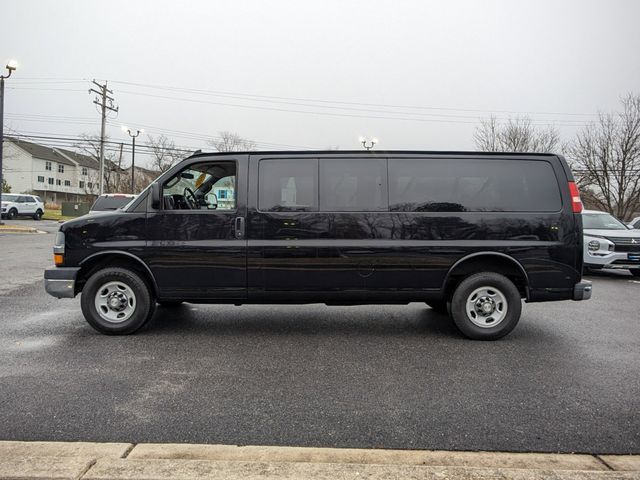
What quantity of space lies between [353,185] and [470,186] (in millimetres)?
1358

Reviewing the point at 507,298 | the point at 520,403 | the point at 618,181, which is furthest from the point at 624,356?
the point at 618,181

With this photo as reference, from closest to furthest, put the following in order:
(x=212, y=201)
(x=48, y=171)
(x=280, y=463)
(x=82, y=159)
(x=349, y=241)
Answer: (x=280, y=463)
(x=349, y=241)
(x=212, y=201)
(x=48, y=171)
(x=82, y=159)

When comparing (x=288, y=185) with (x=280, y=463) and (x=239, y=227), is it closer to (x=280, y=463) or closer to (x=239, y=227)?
(x=239, y=227)

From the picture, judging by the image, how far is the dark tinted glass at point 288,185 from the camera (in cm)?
530

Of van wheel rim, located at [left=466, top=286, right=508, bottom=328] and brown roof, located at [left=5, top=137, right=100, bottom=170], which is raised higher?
brown roof, located at [left=5, top=137, right=100, bottom=170]

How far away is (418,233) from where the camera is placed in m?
5.26

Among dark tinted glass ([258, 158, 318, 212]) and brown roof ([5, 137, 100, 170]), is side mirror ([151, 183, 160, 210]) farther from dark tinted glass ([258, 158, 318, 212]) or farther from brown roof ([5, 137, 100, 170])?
brown roof ([5, 137, 100, 170])

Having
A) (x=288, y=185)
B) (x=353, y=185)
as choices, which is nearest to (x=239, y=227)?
(x=288, y=185)

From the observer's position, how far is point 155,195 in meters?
Result: 5.27

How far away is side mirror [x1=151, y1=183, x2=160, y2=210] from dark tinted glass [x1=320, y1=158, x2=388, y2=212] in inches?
74.1

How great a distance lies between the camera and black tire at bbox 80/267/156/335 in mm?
5285

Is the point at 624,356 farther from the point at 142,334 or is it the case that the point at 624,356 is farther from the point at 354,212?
the point at 142,334

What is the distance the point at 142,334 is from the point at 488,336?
406cm

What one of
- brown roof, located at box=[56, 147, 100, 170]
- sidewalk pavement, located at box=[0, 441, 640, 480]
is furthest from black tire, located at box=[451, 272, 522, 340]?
brown roof, located at box=[56, 147, 100, 170]
